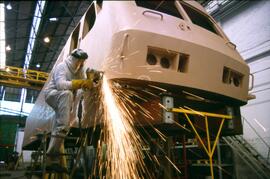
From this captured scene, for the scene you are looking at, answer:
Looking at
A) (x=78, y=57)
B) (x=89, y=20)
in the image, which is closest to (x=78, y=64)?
(x=78, y=57)

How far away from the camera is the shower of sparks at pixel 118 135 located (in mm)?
2805

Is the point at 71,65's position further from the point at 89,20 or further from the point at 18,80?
the point at 18,80

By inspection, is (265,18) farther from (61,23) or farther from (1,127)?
(1,127)

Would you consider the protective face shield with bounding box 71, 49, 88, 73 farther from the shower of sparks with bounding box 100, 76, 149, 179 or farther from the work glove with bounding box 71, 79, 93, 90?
the shower of sparks with bounding box 100, 76, 149, 179

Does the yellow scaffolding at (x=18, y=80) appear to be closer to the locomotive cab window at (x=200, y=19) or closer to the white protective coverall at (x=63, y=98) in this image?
the white protective coverall at (x=63, y=98)

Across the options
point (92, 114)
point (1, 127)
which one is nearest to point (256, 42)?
point (92, 114)

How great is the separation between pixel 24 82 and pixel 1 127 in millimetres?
3958

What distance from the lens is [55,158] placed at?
3.28m

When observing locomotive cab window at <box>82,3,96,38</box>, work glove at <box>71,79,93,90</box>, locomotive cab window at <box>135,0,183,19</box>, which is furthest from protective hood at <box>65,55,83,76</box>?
locomotive cab window at <box>135,0,183,19</box>

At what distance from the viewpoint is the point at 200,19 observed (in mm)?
3928

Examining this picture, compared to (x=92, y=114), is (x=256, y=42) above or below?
above

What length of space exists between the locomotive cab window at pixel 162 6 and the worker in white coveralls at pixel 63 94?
101cm

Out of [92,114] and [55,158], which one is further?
[55,158]

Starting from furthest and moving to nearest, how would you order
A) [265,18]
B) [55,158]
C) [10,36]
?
[10,36], [265,18], [55,158]
